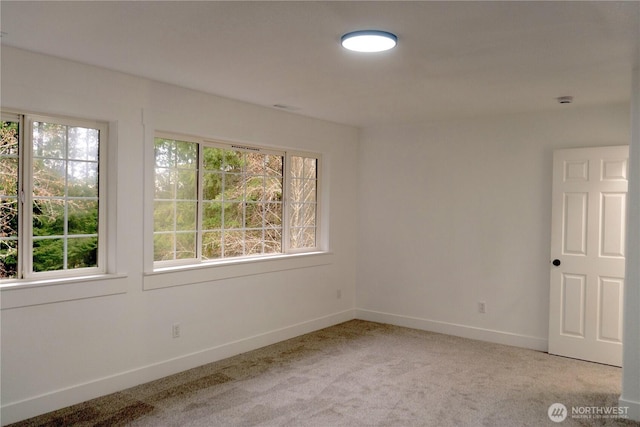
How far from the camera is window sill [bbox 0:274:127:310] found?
306 centimetres

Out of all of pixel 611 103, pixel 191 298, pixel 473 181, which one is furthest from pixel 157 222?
pixel 611 103

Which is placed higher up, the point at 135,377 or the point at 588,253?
the point at 588,253

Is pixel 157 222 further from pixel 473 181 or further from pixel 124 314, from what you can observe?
pixel 473 181

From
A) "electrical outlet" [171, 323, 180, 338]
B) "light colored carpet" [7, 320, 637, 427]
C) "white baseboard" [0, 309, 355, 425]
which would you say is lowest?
"light colored carpet" [7, 320, 637, 427]

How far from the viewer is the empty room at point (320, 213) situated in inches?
113

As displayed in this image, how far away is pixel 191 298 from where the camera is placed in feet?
13.7

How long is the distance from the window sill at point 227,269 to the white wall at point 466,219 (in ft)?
2.88

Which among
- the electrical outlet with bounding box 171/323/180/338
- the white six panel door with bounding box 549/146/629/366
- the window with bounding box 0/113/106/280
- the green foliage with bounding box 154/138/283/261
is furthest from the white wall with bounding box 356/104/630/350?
the window with bounding box 0/113/106/280

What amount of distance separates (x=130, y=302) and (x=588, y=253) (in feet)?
13.0

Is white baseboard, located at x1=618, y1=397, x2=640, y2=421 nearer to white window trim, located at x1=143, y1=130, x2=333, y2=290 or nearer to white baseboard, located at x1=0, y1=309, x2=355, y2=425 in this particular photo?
white baseboard, located at x1=0, y1=309, x2=355, y2=425

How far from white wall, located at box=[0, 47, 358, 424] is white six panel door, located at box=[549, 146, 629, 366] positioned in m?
2.53

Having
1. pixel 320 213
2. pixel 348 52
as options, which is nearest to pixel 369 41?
pixel 348 52

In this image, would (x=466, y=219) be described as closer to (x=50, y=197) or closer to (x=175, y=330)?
(x=175, y=330)

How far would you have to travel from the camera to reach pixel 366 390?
3701 mm
